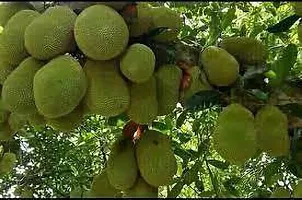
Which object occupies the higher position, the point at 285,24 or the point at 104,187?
the point at 285,24

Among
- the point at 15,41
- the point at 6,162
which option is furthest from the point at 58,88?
the point at 6,162

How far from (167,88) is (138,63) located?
139 mm


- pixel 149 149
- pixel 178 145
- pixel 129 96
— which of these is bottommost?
pixel 178 145

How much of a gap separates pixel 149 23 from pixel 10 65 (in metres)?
0.38

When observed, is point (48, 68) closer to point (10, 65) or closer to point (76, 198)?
point (10, 65)

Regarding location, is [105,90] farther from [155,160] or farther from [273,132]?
[273,132]

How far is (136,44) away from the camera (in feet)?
4.41

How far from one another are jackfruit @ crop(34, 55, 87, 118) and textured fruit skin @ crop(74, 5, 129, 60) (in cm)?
6

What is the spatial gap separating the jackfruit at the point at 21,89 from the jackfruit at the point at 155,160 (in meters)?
0.29

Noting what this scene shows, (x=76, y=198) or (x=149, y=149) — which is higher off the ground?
(x=76, y=198)

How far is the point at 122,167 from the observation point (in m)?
1.35

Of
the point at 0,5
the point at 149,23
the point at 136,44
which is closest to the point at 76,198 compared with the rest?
the point at 136,44

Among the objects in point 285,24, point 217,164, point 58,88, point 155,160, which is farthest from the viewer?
point 217,164

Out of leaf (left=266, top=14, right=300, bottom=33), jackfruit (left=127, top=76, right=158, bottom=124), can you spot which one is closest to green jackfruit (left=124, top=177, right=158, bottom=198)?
jackfruit (left=127, top=76, right=158, bottom=124)
